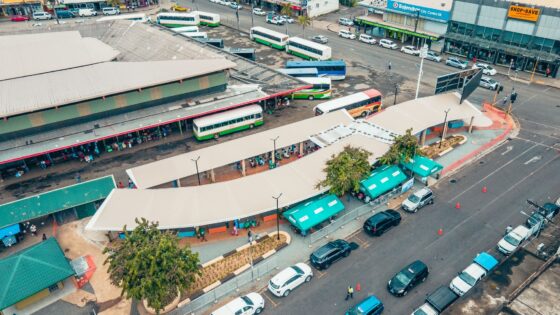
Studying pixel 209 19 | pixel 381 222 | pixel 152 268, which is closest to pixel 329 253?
pixel 381 222

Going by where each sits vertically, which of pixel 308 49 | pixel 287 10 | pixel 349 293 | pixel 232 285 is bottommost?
pixel 232 285

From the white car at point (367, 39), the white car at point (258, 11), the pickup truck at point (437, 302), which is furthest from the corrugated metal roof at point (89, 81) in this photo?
the white car at point (258, 11)

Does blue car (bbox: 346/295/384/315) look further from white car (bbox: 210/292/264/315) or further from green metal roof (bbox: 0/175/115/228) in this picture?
green metal roof (bbox: 0/175/115/228)

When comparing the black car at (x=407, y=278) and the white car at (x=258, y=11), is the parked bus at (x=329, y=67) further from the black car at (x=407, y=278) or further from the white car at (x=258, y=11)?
the black car at (x=407, y=278)

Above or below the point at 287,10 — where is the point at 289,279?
below

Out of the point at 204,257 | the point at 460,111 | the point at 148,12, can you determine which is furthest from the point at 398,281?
the point at 148,12

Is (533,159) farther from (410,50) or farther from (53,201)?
(53,201)
